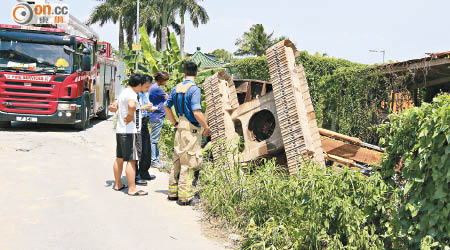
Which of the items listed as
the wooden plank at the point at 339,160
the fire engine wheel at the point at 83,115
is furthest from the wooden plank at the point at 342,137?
the fire engine wheel at the point at 83,115

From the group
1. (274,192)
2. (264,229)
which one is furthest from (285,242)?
(274,192)

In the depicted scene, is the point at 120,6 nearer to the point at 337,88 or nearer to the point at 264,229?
the point at 337,88

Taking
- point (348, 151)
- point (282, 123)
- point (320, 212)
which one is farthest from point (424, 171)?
point (348, 151)

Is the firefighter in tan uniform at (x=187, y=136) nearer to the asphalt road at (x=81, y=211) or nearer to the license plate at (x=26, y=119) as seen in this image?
the asphalt road at (x=81, y=211)

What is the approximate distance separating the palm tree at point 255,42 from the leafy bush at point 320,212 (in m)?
48.3

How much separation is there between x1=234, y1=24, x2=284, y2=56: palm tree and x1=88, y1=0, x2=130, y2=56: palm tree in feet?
51.2

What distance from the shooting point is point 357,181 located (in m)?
4.05

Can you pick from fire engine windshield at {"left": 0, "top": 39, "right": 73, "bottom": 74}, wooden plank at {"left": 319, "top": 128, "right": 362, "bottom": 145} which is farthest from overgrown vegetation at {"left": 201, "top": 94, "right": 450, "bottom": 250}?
fire engine windshield at {"left": 0, "top": 39, "right": 73, "bottom": 74}

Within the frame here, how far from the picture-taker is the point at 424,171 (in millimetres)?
3590

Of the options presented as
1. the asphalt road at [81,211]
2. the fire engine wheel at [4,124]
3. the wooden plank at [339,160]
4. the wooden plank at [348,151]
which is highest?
the fire engine wheel at [4,124]

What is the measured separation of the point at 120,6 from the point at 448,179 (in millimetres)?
46361

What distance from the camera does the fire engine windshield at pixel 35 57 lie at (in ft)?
39.6

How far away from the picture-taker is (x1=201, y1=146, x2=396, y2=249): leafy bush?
3871mm

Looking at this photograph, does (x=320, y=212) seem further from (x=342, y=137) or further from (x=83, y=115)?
(x=83, y=115)
